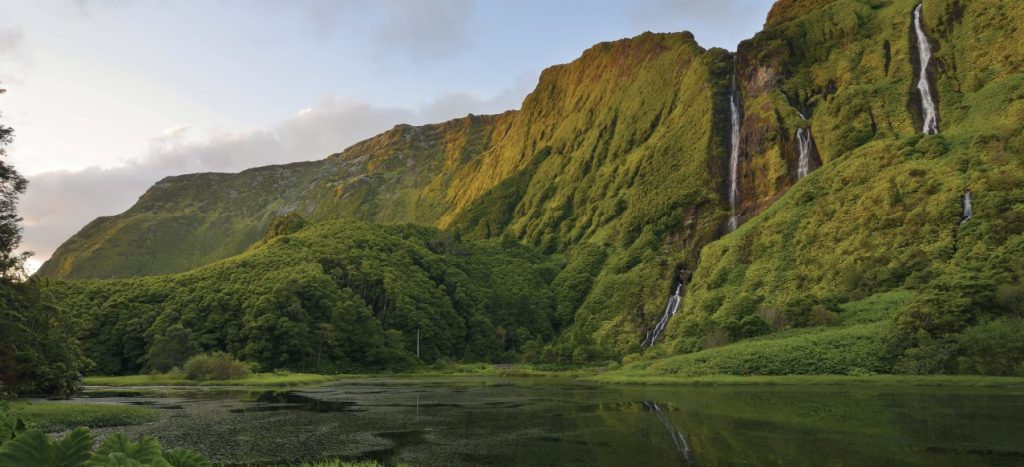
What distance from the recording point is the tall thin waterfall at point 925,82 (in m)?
98.3

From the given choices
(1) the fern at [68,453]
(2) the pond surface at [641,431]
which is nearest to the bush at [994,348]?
(2) the pond surface at [641,431]

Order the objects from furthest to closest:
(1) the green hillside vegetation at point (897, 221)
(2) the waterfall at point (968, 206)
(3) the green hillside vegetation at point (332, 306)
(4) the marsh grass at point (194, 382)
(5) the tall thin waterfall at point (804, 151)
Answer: (5) the tall thin waterfall at point (804, 151), (3) the green hillside vegetation at point (332, 306), (4) the marsh grass at point (194, 382), (2) the waterfall at point (968, 206), (1) the green hillside vegetation at point (897, 221)

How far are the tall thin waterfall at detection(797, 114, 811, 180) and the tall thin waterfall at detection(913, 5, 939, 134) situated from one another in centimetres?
1920

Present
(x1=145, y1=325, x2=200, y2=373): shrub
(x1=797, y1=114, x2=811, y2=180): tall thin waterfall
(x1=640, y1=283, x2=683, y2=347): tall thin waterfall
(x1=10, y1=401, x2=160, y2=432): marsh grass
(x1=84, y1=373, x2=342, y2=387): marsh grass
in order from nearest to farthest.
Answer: (x1=10, y1=401, x2=160, y2=432): marsh grass
(x1=84, y1=373, x2=342, y2=387): marsh grass
(x1=145, y1=325, x2=200, y2=373): shrub
(x1=640, y1=283, x2=683, y2=347): tall thin waterfall
(x1=797, y1=114, x2=811, y2=180): tall thin waterfall

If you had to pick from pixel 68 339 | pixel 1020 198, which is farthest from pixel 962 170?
pixel 68 339

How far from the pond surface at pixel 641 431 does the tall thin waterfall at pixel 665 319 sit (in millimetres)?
67878

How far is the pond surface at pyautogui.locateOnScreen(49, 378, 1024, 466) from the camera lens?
59.2 feet

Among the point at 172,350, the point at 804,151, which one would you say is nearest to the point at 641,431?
the point at 172,350

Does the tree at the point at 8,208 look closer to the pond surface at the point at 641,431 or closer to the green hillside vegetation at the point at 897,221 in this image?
the pond surface at the point at 641,431

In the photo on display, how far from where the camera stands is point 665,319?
109062mm

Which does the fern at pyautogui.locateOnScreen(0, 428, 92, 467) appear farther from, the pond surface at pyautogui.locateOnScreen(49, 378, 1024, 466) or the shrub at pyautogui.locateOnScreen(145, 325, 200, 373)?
the shrub at pyautogui.locateOnScreen(145, 325, 200, 373)

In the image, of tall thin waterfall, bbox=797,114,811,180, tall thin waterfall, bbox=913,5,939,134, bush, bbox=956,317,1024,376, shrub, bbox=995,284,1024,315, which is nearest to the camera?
bush, bbox=956,317,1024,376

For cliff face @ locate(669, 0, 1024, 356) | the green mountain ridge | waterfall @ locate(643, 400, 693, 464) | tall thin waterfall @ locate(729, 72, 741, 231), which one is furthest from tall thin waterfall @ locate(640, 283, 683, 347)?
waterfall @ locate(643, 400, 693, 464)

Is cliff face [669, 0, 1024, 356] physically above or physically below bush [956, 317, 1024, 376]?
above
